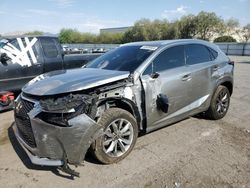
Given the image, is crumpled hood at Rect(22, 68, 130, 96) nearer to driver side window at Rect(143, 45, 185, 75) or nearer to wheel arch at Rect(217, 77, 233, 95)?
driver side window at Rect(143, 45, 185, 75)

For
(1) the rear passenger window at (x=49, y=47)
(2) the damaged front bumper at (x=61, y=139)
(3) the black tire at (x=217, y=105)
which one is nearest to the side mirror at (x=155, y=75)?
(2) the damaged front bumper at (x=61, y=139)

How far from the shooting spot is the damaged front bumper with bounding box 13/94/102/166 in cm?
328

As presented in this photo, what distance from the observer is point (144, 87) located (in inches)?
164

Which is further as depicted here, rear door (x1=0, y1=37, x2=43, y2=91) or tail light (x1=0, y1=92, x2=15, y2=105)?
rear door (x1=0, y1=37, x2=43, y2=91)

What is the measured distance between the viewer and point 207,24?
48.6 m

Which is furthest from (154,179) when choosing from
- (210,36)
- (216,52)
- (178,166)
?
(210,36)

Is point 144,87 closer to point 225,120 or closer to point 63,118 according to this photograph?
point 63,118

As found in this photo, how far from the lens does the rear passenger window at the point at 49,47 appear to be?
7.54 m

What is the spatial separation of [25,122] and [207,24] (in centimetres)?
4961

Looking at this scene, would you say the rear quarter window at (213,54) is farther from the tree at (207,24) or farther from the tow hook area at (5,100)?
the tree at (207,24)

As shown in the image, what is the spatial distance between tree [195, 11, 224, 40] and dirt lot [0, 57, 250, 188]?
153 feet

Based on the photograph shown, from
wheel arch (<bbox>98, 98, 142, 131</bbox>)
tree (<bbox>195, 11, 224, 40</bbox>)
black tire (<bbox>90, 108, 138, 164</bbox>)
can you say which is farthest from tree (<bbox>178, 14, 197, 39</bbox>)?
black tire (<bbox>90, 108, 138, 164</bbox>)

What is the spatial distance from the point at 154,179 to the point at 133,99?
1.22 m

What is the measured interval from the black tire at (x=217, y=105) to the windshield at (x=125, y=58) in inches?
73.9
